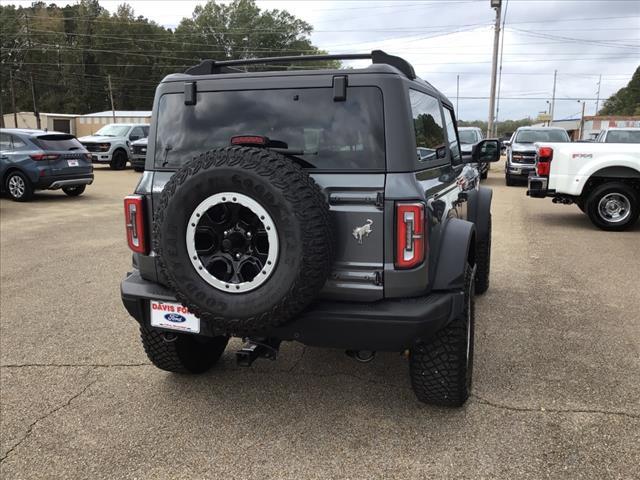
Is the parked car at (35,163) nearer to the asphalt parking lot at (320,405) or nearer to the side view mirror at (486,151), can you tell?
the asphalt parking lot at (320,405)

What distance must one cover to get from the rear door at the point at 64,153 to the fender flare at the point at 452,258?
448 inches

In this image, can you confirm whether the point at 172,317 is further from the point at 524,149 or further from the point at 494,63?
the point at 494,63

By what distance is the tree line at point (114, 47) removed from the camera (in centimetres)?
7512

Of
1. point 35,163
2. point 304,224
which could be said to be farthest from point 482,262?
point 35,163

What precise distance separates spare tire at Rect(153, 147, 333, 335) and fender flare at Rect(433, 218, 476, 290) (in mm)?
625

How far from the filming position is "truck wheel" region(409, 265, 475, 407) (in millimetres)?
2883

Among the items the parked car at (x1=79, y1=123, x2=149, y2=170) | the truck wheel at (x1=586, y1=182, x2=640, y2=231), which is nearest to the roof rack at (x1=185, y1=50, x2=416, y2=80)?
the truck wheel at (x1=586, y1=182, x2=640, y2=231)

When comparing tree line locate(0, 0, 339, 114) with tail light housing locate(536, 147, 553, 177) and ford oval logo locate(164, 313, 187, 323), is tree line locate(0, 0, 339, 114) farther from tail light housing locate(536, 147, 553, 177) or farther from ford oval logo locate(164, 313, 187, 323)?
ford oval logo locate(164, 313, 187, 323)

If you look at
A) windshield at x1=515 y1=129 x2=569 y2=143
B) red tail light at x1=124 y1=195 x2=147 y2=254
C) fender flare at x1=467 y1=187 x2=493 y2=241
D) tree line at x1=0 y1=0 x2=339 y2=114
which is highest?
tree line at x1=0 y1=0 x2=339 y2=114

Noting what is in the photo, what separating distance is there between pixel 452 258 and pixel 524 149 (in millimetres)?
14377

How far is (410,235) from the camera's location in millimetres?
2564

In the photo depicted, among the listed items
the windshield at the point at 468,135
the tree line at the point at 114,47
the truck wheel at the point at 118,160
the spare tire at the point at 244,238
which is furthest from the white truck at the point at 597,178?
the tree line at the point at 114,47

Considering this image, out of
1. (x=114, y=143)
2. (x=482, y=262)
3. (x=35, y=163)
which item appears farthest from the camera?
(x=114, y=143)

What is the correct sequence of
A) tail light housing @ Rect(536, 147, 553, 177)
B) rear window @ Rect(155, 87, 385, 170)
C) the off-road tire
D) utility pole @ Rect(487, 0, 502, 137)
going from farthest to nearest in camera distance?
utility pole @ Rect(487, 0, 502, 137)
the off-road tire
tail light housing @ Rect(536, 147, 553, 177)
rear window @ Rect(155, 87, 385, 170)
